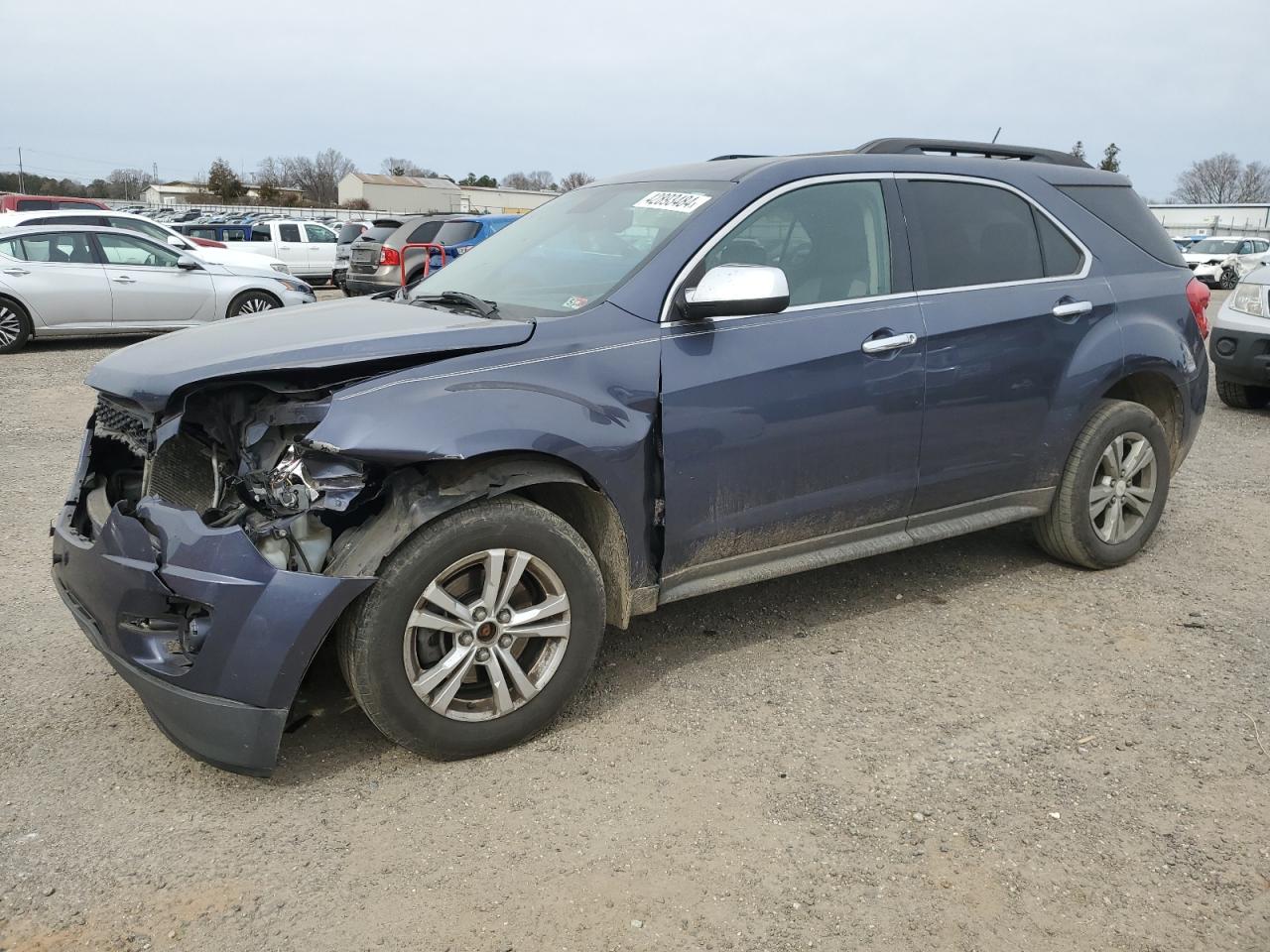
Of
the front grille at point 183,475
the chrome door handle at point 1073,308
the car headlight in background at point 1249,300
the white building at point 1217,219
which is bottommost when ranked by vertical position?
the white building at point 1217,219

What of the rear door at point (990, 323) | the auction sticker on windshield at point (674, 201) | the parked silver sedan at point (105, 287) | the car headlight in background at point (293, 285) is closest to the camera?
the auction sticker on windshield at point (674, 201)

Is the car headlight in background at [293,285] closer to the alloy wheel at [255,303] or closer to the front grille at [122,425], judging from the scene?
the alloy wheel at [255,303]

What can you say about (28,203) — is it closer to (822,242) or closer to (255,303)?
(255,303)

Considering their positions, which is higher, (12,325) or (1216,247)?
(12,325)

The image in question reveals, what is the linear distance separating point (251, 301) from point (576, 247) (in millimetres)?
10746

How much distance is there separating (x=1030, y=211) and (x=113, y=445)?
3.87 metres

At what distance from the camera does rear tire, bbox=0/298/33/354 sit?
12.4 meters

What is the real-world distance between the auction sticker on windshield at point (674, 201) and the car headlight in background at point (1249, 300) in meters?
7.47

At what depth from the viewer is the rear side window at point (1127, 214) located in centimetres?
483

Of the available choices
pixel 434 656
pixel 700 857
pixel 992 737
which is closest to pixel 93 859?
pixel 434 656

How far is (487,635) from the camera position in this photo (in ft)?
10.6

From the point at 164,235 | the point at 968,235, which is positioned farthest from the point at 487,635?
the point at 164,235

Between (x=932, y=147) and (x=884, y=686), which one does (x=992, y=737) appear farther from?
(x=932, y=147)

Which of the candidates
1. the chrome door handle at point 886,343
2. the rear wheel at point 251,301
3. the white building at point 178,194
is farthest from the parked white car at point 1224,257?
the white building at point 178,194
